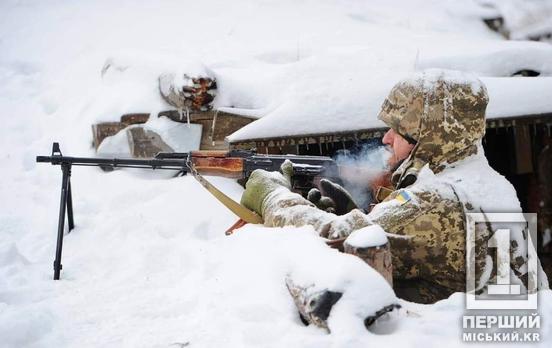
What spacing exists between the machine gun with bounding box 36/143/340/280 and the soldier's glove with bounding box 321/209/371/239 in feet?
4.83

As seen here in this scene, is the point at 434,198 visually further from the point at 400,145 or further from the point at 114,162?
the point at 114,162

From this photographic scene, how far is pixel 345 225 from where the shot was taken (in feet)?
7.59

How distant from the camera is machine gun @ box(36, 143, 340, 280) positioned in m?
4.07

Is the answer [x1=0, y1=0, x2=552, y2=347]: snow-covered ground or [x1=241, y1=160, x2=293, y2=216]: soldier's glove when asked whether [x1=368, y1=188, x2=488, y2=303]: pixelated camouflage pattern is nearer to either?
[x1=0, y1=0, x2=552, y2=347]: snow-covered ground

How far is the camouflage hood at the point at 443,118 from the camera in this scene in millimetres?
2629

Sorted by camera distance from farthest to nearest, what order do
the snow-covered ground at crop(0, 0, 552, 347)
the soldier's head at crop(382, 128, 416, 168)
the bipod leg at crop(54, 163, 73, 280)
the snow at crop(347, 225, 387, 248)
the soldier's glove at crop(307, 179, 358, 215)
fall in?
the bipod leg at crop(54, 163, 73, 280), the soldier's glove at crop(307, 179, 358, 215), the soldier's head at crop(382, 128, 416, 168), the snow-covered ground at crop(0, 0, 552, 347), the snow at crop(347, 225, 387, 248)

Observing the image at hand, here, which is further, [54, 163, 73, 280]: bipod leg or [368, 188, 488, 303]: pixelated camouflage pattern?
[54, 163, 73, 280]: bipod leg

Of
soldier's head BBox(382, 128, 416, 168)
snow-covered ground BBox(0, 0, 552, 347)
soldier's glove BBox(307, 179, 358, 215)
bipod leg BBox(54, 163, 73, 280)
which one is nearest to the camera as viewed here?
snow-covered ground BBox(0, 0, 552, 347)

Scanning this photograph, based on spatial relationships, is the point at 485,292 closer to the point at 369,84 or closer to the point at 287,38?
the point at 369,84

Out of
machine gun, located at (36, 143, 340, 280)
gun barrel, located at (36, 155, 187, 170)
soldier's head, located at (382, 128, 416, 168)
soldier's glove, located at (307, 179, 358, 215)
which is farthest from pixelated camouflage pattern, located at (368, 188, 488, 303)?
gun barrel, located at (36, 155, 187, 170)

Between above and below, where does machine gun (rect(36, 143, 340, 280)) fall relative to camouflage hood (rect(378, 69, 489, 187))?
below

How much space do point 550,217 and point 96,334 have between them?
20.2 feet

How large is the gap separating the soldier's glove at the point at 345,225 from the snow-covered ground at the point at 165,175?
0.42 feet

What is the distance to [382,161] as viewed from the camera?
18.1 ft
